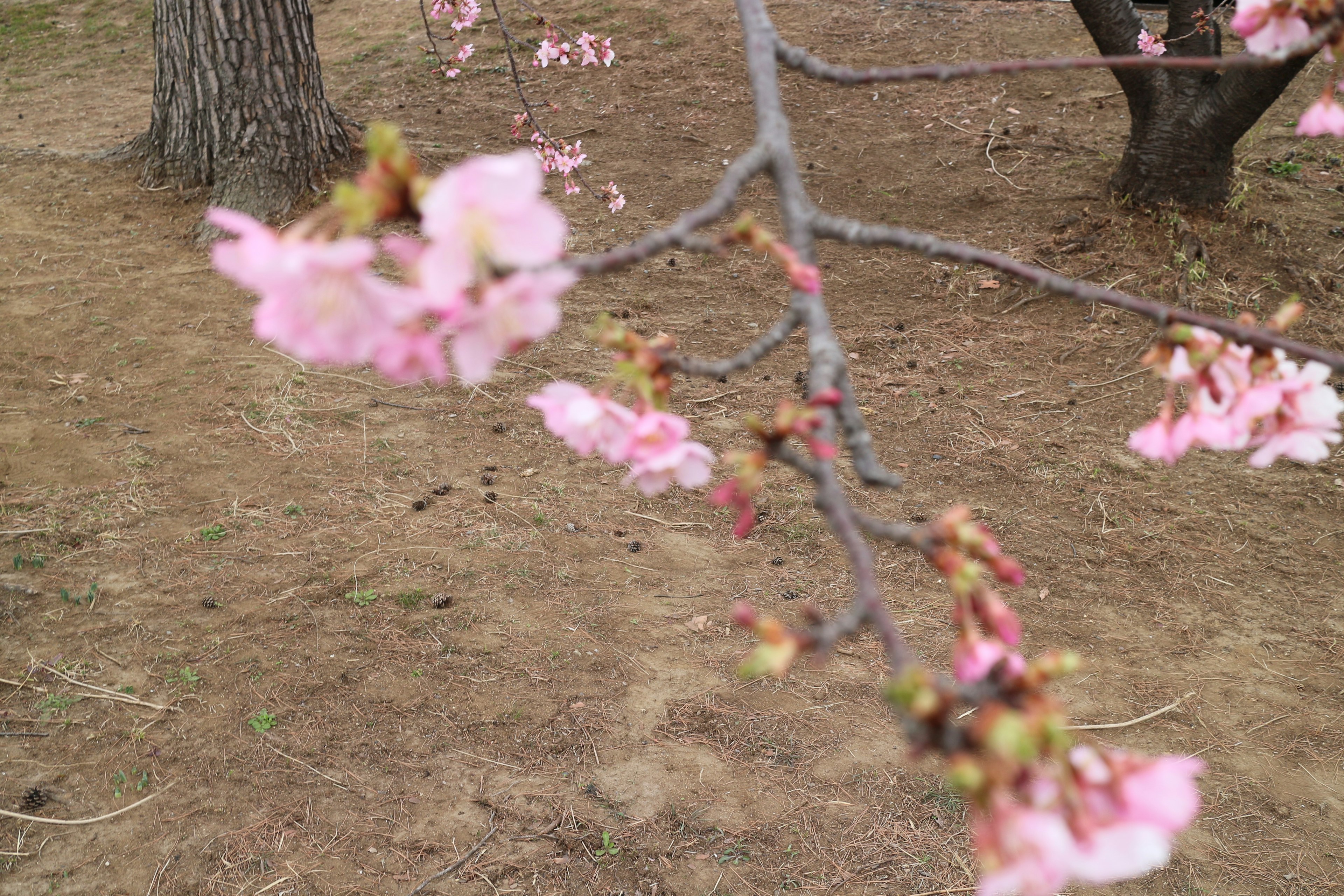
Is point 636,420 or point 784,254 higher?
point 784,254

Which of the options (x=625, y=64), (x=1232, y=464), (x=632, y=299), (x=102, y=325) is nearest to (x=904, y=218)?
(x=632, y=299)

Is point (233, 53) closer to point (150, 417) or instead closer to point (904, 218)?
point (150, 417)

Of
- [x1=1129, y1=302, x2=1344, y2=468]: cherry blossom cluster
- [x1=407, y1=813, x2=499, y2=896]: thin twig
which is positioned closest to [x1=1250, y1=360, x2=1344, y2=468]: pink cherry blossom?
[x1=1129, y1=302, x2=1344, y2=468]: cherry blossom cluster

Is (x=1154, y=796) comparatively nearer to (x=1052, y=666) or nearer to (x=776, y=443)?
(x=1052, y=666)

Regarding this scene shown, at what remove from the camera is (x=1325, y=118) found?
122 cm

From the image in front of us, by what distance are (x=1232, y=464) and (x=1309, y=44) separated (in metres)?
3.14

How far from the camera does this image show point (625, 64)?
742cm

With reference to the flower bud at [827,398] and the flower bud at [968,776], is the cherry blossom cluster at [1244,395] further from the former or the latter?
the flower bud at [968,776]

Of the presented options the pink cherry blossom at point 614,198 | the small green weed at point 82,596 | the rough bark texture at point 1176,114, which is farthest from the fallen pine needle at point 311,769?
the rough bark texture at point 1176,114

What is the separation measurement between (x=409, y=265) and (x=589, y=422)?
33cm

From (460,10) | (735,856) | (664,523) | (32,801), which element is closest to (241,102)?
(460,10)

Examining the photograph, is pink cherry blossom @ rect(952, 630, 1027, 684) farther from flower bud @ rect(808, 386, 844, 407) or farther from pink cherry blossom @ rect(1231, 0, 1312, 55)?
pink cherry blossom @ rect(1231, 0, 1312, 55)

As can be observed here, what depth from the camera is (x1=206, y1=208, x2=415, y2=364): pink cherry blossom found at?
0.57 meters

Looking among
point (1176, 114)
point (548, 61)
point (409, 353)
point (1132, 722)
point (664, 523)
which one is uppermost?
point (409, 353)
